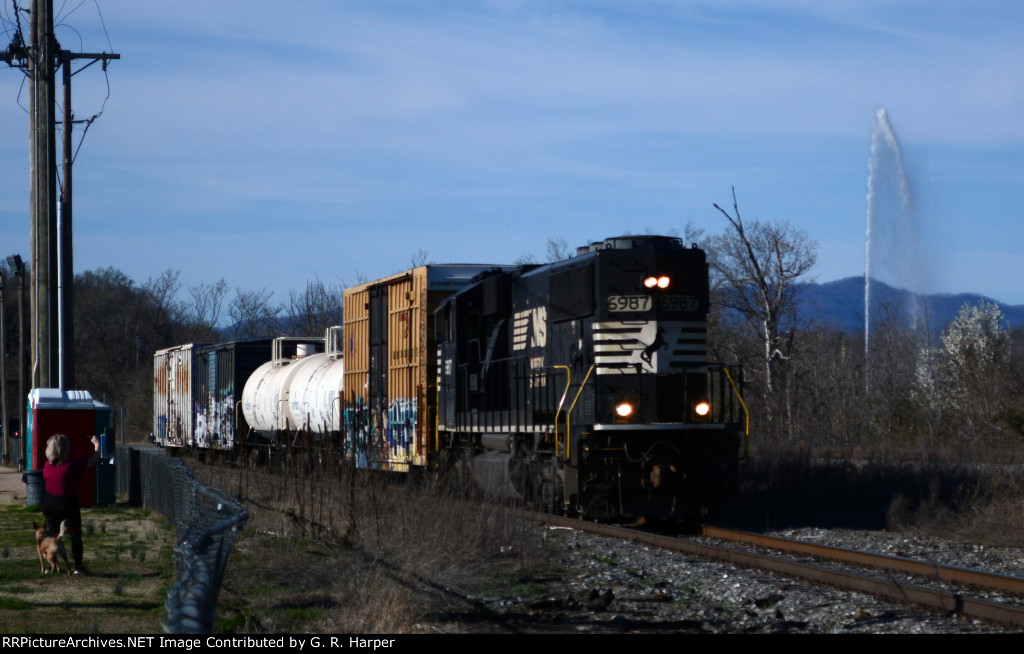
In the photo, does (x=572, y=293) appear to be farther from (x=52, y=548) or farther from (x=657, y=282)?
(x=52, y=548)

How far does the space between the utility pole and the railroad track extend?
10952mm

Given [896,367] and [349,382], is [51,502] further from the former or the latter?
[896,367]

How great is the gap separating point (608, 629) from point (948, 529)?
7.35 metres

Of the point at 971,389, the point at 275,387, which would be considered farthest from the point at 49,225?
the point at 971,389

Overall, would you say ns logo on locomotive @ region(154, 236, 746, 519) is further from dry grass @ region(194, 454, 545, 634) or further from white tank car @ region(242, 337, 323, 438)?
white tank car @ region(242, 337, 323, 438)

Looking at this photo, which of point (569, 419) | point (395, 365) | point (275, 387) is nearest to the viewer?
point (569, 419)

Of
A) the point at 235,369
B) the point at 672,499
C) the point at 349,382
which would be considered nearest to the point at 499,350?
the point at 672,499

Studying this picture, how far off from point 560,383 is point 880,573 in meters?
5.57

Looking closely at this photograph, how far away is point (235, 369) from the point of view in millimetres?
29172

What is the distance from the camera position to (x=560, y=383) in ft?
48.5

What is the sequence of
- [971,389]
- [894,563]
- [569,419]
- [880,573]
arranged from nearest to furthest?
1. [880,573]
2. [894,563]
3. [569,419]
4. [971,389]

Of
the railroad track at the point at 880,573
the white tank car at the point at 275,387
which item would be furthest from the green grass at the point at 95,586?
the white tank car at the point at 275,387

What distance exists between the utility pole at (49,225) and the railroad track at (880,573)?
10952mm

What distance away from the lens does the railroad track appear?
8.15m
